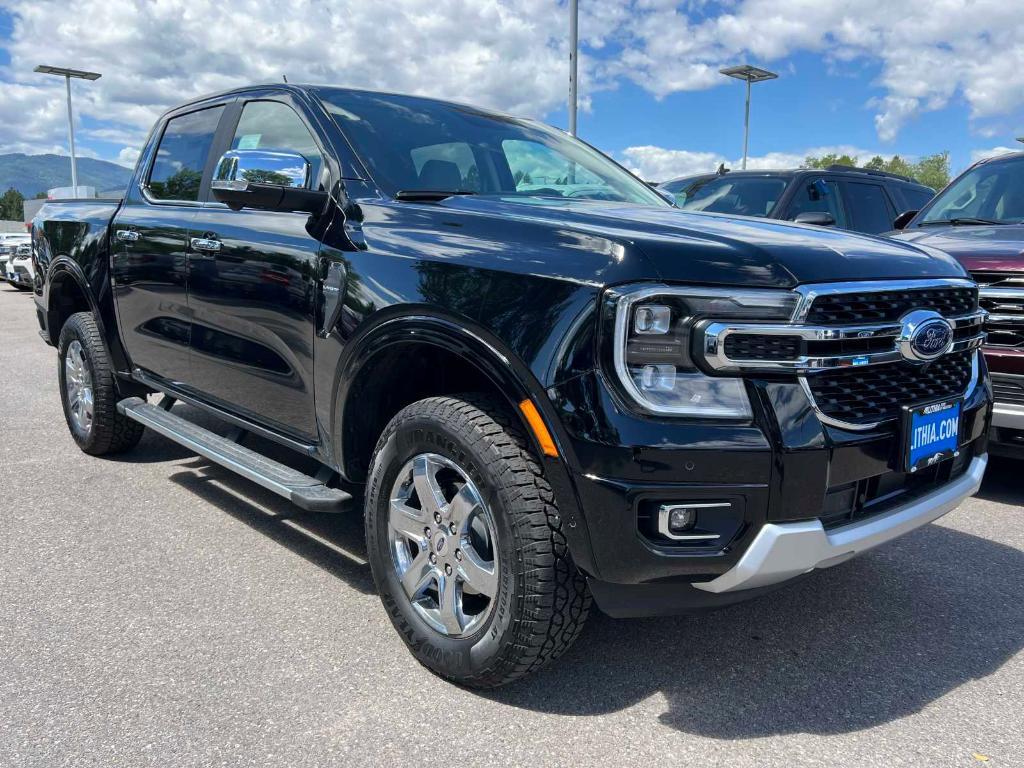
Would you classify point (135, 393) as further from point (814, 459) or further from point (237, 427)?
point (814, 459)

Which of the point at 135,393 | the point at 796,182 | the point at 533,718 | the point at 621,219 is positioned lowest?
the point at 533,718

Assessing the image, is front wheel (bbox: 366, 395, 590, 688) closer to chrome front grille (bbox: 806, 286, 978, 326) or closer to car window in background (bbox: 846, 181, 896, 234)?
chrome front grille (bbox: 806, 286, 978, 326)

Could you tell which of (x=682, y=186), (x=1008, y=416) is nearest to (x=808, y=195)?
(x=682, y=186)

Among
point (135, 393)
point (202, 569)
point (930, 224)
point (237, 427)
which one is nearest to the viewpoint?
point (202, 569)

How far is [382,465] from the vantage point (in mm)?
2797

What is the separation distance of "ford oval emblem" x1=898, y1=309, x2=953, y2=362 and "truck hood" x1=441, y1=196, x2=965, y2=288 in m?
0.14

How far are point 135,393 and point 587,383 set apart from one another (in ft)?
11.8

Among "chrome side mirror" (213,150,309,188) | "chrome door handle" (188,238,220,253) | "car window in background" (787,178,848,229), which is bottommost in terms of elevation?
"chrome door handle" (188,238,220,253)

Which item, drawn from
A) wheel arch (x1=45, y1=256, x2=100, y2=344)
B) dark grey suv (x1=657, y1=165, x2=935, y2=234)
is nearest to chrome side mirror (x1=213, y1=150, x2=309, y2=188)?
wheel arch (x1=45, y1=256, x2=100, y2=344)

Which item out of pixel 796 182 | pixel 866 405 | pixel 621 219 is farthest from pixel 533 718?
pixel 796 182

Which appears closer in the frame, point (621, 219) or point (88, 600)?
point (621, 219)

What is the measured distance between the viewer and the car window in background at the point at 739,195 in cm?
745

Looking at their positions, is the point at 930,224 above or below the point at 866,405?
above

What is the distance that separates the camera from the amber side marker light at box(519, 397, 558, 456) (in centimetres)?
224
